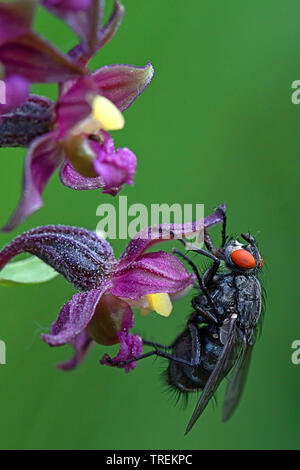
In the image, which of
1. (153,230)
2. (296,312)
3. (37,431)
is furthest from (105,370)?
(153,230)

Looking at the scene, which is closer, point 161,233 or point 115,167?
point 115,167

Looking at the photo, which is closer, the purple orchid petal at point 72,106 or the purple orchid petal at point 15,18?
the purple orchid petal at point 15,18

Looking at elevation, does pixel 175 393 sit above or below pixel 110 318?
below

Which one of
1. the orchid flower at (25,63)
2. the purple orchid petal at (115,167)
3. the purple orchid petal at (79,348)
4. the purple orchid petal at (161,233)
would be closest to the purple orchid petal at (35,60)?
the orchid flower at (25,63)

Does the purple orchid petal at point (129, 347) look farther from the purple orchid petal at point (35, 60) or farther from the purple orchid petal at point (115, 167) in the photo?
the purple orchid petal at point (35, 60)

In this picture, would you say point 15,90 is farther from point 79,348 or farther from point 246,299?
point 246,299

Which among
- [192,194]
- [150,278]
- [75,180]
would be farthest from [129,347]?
[192,194]
